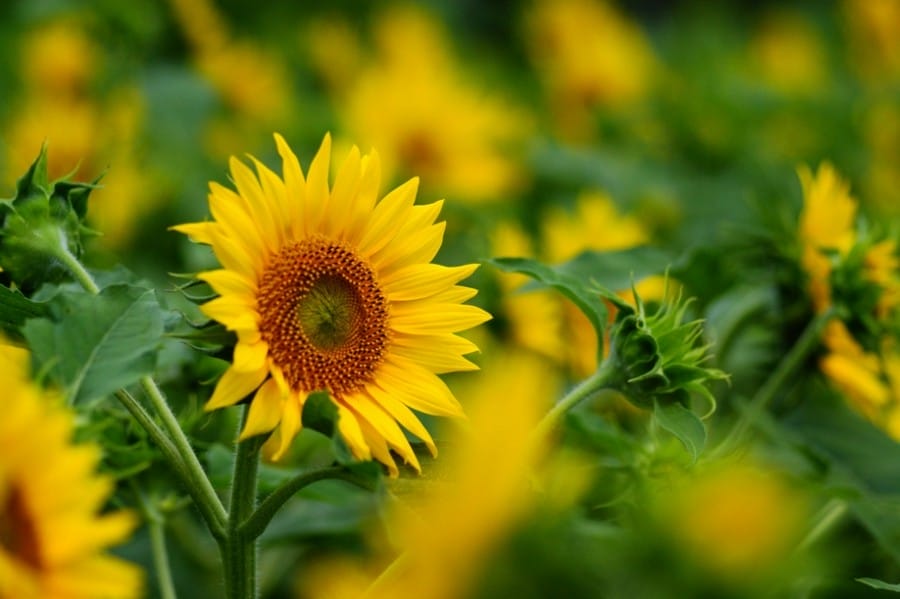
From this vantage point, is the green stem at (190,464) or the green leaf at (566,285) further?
the green leaf at (566,285)

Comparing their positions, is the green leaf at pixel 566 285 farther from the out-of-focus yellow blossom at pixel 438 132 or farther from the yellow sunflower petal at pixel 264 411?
the out-of-focus yellow blossom at pixel 438 132

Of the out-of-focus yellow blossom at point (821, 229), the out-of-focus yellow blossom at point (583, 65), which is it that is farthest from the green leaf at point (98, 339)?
the out-of-focus yellow blossom at point (583, 65)

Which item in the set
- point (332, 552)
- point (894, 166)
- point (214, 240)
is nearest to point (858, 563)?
point (332, 552)

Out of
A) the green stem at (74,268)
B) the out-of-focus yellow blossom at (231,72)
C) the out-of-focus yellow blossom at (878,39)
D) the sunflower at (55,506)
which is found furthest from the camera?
the out-of-focus yellow blossom at (878,39)

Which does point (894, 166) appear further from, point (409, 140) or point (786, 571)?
point (786, 571)

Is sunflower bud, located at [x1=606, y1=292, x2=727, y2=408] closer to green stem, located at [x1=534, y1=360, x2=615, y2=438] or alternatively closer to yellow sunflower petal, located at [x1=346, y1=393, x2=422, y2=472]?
green stem, located at [x1=534, y1=360, x2=615, y2=438]

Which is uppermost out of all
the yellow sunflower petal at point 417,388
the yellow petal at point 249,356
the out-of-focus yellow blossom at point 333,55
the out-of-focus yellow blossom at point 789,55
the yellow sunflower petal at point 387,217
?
the yellow sunflower petal at point 387,217

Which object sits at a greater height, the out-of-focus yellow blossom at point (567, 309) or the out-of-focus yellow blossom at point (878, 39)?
the out-of-focus yellow blossom at point (878, 39)
